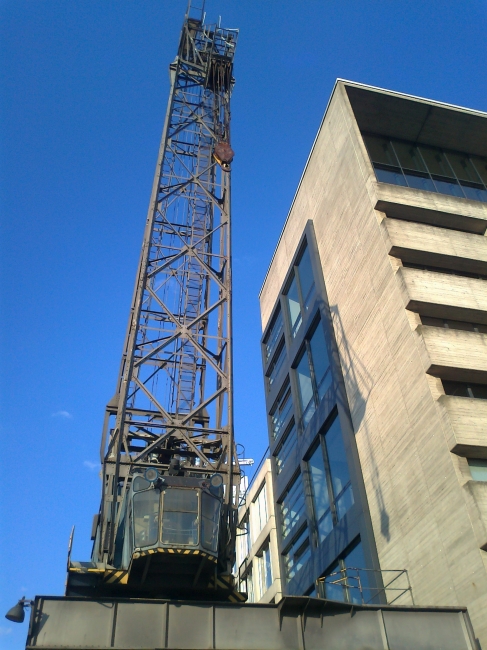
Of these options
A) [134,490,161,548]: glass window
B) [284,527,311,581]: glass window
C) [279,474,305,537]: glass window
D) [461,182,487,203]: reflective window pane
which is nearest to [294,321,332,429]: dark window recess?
[279,474,305,537]: glass window

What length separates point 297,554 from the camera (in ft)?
102

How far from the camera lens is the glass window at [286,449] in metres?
34.0

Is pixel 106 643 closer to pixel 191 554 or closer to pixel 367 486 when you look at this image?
pixel 191 554

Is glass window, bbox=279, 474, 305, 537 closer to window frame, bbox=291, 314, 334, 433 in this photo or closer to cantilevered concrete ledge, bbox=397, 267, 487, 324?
window frame, bbox=291, 314, 334, 433

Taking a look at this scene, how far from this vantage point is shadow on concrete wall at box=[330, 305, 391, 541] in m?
23.6

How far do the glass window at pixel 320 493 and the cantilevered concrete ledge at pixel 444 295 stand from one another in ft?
30.8

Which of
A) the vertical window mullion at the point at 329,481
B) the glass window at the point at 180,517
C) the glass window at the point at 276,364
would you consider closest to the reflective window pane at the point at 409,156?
the glass window at the point at 276,364

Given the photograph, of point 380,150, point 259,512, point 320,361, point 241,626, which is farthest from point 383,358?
point 259,512

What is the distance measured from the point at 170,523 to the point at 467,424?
11.0 meters

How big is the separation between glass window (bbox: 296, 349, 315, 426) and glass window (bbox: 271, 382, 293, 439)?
5.95ft

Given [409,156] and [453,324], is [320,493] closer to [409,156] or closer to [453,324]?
[453,324]

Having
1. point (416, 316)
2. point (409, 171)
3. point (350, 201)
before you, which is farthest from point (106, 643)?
point (409, 171)

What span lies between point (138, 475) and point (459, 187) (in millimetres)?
25456

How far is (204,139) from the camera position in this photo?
102 feet
